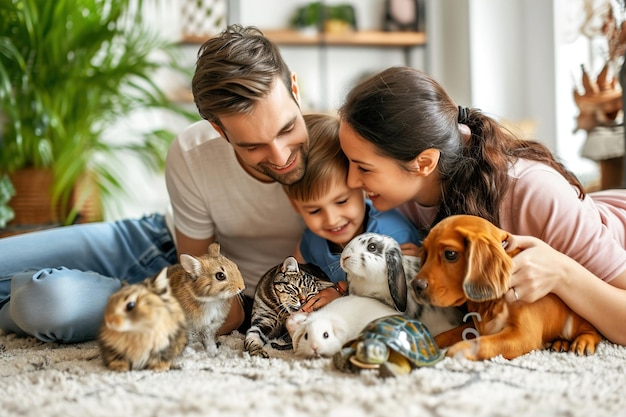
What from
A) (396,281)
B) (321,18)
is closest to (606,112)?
(396,281)

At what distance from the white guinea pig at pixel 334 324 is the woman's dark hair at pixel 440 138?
0.34m

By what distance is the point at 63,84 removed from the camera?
3.04 meters

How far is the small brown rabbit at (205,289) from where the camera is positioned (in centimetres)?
139

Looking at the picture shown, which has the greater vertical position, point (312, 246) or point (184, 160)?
point (184, 160)

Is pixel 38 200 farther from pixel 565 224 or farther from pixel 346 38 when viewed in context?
pixel 565 224

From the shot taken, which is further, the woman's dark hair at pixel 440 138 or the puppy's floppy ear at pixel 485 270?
the woman's dark hair at pixel 440 138

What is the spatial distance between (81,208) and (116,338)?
2.01 metres

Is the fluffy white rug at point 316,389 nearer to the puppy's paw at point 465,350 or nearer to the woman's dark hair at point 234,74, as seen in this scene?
the puppy's paw at point 465,350

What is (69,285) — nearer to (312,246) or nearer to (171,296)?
(171,296)

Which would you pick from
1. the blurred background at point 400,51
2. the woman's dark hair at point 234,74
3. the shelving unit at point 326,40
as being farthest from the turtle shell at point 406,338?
the shelving unit at point 326,40

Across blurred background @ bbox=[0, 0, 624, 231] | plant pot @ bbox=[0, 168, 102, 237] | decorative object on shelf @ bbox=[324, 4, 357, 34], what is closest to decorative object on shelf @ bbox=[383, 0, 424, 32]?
blurred background @ bbox=[0, 0, 624, 231]

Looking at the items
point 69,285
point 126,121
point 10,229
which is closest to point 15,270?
point 69,285

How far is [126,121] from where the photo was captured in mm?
4031

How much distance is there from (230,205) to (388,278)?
62 centimetres
